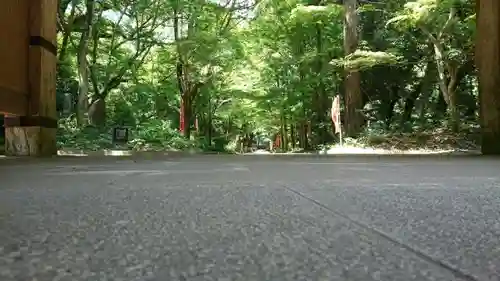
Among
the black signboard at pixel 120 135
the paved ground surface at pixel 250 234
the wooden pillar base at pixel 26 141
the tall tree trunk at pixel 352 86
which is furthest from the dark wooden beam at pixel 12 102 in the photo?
the tall tree trunk at pixel 352 86

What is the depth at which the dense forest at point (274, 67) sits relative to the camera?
11.3 m

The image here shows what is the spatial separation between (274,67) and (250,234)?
12.8 m

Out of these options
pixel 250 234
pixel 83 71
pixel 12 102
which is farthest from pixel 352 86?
pixel 250 234

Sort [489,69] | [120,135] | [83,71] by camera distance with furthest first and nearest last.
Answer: [83,71]
[120,135]
[489,69]

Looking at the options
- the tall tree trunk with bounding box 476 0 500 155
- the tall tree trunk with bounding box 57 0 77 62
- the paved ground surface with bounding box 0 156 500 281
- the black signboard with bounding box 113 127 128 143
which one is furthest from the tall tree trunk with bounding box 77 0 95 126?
the paved ground surface with bounding box 0 156 500 281

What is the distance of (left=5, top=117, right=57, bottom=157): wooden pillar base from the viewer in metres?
5.77

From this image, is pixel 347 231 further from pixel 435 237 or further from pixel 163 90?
pixel 163 90

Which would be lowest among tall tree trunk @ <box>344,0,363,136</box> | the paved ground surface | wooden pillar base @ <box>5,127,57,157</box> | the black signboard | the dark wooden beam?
the paved ground surface

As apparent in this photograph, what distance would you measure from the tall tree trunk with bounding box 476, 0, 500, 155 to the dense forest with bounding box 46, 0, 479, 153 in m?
3.16

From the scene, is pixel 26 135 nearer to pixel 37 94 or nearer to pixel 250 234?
pixel 37 94

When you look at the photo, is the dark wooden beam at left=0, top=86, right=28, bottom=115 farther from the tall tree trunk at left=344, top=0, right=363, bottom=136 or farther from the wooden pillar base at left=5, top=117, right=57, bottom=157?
the tall tree trunk at left=344, top=0, right=363, bottom=136

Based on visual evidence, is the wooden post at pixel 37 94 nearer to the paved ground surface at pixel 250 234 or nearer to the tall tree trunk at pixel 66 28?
the paved ground surface at pixel 250 234

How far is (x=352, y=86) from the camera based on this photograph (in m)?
12.3

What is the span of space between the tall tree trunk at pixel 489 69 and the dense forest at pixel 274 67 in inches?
124
